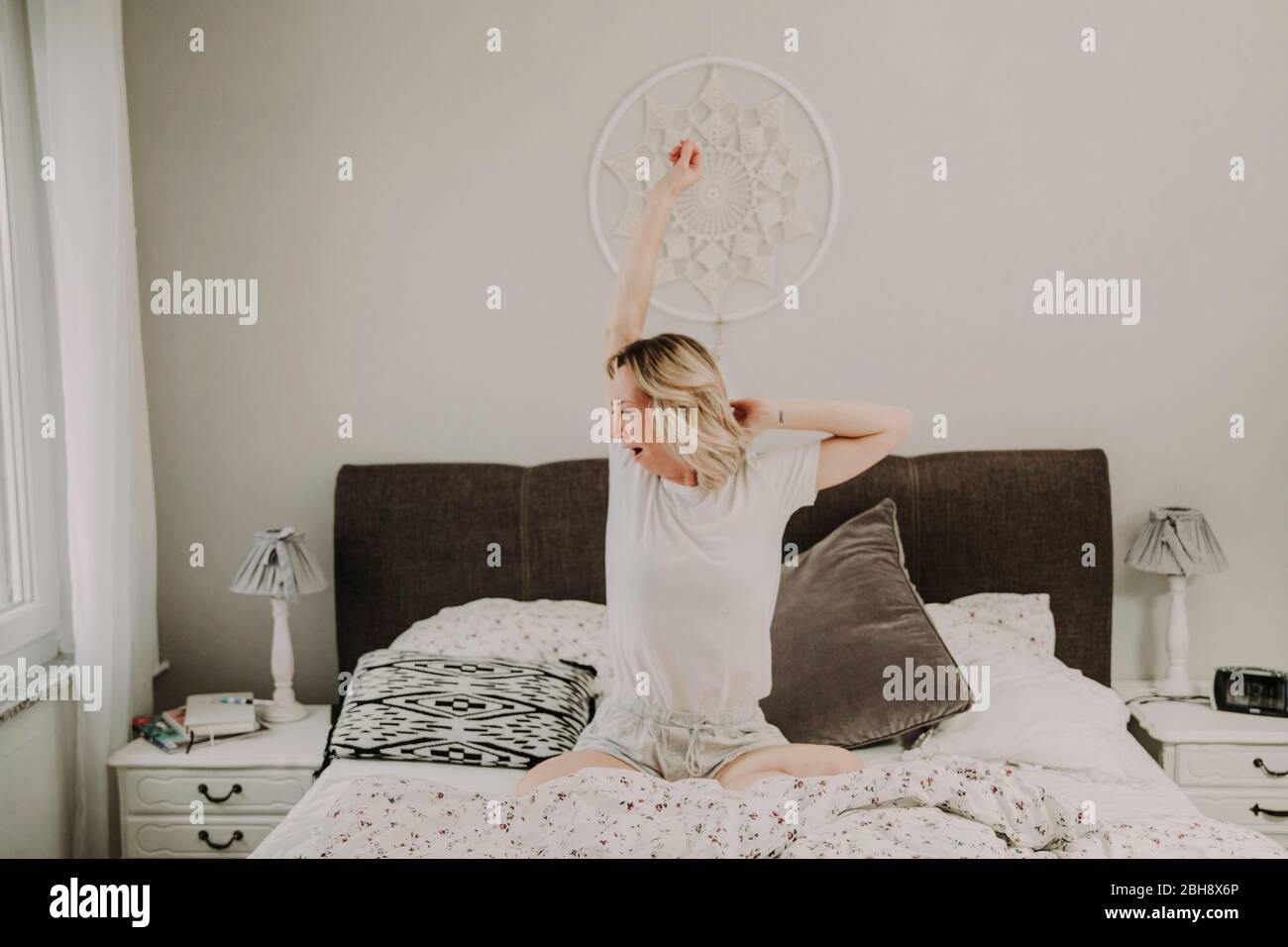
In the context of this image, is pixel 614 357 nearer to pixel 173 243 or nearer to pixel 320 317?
pixel 320 317

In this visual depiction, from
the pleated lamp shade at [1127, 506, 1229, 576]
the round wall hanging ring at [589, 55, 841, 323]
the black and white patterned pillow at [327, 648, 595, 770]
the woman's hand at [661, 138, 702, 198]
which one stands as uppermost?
the round wall hanging ring at [589, 55, 841, 323]

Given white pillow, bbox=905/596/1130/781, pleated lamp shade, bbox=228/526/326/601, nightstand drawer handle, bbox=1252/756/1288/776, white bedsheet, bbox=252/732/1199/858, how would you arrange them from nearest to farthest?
white bedsheet, bbox=252/732/1199/858, white pillow, bbox=905/596/1130/781, nightstand drawer handle, bbox=1252/756/1288/776, pleated lamp shade, bbox=228/526/326/601

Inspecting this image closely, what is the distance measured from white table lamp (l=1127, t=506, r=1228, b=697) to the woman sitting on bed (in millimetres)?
1302

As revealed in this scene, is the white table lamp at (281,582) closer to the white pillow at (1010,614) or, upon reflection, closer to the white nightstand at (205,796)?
the white nightstand at (205,796)

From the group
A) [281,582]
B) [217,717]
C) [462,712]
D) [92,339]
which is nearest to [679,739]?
[462,712]

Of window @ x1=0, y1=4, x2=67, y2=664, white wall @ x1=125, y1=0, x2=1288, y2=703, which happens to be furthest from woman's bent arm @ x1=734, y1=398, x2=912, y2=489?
window @ x1=0, y1=4, x2=67, y2=664

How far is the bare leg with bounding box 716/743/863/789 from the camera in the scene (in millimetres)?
1707

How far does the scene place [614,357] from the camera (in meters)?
1.58

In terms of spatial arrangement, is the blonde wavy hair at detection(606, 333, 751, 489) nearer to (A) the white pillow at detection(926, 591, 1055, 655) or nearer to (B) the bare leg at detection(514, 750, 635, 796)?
(B) the bare leg at detection(514, 750, 635, 796)

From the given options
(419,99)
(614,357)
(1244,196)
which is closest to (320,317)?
(419,99)

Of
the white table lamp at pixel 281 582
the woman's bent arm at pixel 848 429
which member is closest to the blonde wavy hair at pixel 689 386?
the woman's bent arm at pixel 848 429

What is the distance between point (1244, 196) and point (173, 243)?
3.01m

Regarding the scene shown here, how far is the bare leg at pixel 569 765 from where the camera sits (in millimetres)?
1745
